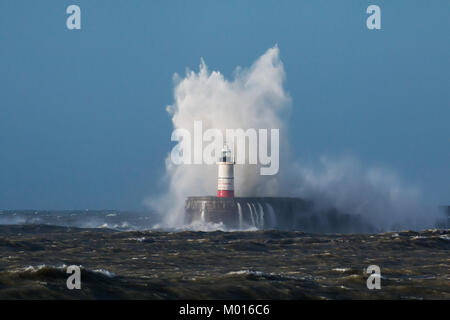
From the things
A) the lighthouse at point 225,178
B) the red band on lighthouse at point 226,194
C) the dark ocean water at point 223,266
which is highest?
the lighthouse at point 225,178

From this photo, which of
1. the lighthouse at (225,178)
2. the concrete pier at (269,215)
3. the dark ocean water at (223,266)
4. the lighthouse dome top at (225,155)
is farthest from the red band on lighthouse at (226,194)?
the dark ocean water at (223,266)

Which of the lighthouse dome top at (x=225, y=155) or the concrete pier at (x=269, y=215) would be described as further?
the lighthouse dome top at (x=225, y=155)

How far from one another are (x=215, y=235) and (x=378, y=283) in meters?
25.0

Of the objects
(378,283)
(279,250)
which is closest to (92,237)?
(279,250)

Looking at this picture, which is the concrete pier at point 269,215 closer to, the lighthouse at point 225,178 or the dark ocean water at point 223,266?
the lighthouse at point 225,178

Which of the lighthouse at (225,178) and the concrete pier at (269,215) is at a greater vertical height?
the lighthouse at (225,178)

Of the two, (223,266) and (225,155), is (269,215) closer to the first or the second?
(225,155)

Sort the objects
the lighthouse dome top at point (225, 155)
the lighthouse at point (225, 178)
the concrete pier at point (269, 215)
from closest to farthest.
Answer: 1. the concrete pier at point (269, 215)
2. the lighthouse at point (225, 178)
3. the lighthouse dome top at point (225, 155)

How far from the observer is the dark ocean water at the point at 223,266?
64.9ft

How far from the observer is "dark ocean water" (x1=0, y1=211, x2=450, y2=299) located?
1978 cm

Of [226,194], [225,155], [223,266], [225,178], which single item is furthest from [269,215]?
[223,266]

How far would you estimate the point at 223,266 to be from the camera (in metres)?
28.7

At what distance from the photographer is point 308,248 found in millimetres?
37750
